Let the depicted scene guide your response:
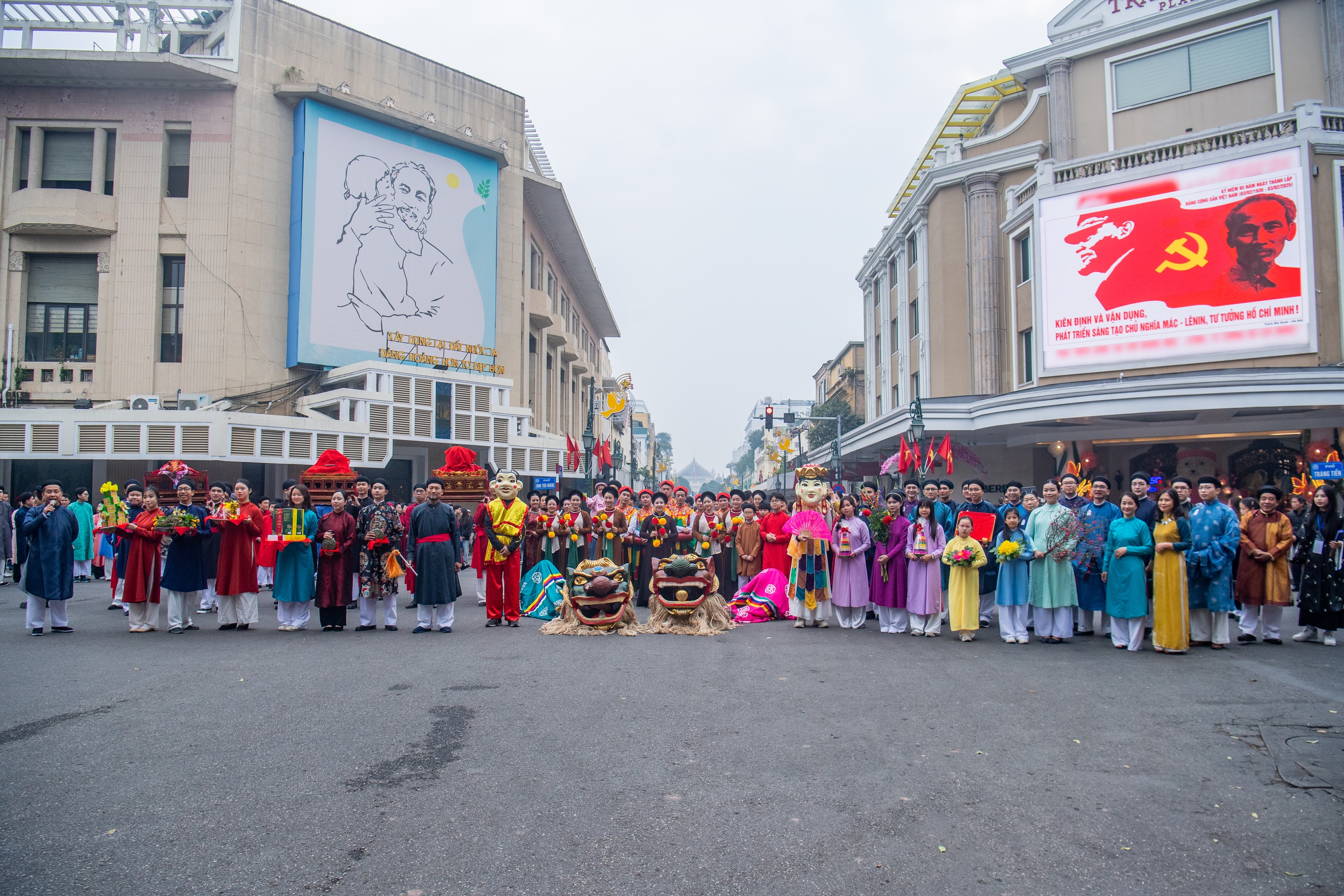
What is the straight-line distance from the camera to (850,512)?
1027 cm

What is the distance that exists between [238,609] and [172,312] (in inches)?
662

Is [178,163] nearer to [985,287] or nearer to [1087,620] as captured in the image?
[985,287]

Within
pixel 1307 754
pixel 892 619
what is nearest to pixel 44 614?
pixel 892 619

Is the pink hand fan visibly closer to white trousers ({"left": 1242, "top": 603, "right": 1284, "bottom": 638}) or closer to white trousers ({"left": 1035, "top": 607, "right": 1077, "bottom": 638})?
white trousers ({"left": 1035, "top": 607, "right": 1077, "bottom": 638})

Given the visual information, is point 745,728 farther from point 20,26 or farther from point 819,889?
point 20,26

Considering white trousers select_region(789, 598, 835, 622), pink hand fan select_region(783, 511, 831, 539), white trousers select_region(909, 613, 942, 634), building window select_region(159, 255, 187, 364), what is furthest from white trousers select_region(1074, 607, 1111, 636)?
building window select_region(159, 255, 187, 364)

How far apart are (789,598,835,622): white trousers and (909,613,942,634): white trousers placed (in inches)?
47.3

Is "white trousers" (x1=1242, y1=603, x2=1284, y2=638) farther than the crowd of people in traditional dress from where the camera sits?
Yes

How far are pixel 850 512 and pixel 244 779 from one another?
7517 mm

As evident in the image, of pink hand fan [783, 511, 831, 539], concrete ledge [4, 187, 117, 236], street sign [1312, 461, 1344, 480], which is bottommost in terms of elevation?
pink hand fan [783, 511, 831, 539]

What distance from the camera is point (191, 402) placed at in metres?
22.1

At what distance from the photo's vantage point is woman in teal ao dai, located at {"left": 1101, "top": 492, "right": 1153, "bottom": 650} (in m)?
8.34

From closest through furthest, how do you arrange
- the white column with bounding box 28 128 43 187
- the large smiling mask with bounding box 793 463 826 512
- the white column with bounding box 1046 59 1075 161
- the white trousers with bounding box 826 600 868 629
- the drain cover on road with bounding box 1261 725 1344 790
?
the drain cover on road with bounding box 1261 725 1344 790, the white trousers with bounding box 826 600 868 629, the large smiling mask with bounding box 793 463 826 512, the white column with bounding box 28 128 43 187, the white column with bounding box 1046 59 1075 161

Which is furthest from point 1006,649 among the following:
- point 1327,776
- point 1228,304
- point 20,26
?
point 20,26
